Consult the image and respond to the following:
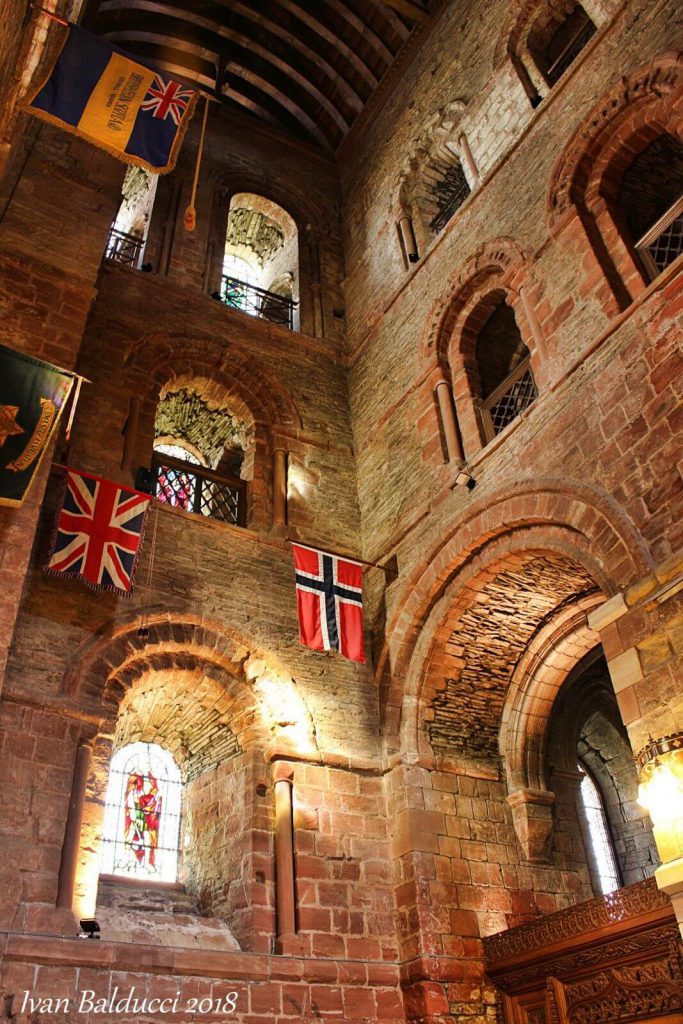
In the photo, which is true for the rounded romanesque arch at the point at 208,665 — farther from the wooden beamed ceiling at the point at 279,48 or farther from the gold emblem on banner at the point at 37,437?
the wooden beamed ceiling at the point at 279,48

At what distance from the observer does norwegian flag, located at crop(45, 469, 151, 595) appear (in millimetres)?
7609

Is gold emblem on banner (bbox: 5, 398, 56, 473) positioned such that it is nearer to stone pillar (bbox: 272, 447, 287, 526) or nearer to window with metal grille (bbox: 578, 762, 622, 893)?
stone pillar (bbox: 272, 447, 287, 526)

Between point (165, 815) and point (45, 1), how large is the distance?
23.9ft

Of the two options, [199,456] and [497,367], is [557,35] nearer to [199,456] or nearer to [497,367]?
[497,367]

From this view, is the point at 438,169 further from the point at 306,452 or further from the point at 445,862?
the point at 445,862

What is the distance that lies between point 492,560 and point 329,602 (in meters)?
1.70

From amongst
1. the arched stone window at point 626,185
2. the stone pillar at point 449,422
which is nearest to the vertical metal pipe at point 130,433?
the stone pillar at point 449,422

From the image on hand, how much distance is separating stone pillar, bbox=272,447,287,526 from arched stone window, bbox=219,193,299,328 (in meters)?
3.25

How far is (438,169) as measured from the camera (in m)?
12.9

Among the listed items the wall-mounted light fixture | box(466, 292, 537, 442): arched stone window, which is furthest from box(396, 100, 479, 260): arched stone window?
the wall-mounted light fixture

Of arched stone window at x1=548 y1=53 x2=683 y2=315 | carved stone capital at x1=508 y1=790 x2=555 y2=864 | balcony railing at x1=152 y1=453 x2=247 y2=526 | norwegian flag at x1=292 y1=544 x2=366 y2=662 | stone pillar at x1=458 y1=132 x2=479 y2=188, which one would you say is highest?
stone pillar at x1=458 y1=132 x2=479 y2=188

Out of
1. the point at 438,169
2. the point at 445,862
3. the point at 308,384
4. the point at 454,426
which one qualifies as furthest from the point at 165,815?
the point at 438,169

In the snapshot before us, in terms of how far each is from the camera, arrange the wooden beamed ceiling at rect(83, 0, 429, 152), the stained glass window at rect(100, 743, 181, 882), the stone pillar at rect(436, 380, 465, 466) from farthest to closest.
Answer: the wooden beamed ceiling at rect(83, 0, 429, 152) < the stone pillar at rect(436, 380, 465, 466) < the stained glass window at rect(100, 743, 181, 882)

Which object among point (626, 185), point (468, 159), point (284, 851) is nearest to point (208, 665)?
point (284, 851)
